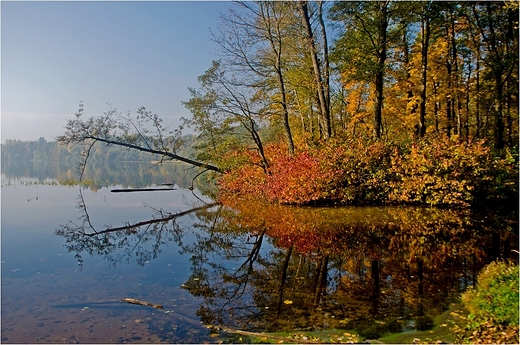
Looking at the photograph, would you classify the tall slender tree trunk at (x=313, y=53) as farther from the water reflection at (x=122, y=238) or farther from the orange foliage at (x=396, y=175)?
the water reflection at (x=122, y=238)

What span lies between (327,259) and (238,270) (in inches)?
83.1

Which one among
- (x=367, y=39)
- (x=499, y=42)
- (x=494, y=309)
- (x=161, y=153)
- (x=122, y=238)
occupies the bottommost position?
(x=122, y=238)

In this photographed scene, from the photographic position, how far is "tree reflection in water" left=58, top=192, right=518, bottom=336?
5449 millimetres

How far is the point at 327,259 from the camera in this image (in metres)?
8.28

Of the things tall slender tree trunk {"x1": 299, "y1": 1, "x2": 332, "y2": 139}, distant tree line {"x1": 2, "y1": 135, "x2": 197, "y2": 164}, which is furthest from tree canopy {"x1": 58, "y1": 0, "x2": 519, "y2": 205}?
distant tree line {"x1": 2, "y1": 135, "x2": 197, "y2": 164}

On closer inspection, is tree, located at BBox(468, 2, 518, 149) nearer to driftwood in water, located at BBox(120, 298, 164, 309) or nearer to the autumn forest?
the autumn forest

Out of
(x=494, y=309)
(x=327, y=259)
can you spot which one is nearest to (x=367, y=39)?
(x=327, y=259)

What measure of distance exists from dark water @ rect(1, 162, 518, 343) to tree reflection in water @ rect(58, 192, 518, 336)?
35 mm

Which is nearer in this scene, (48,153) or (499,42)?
(499,42)

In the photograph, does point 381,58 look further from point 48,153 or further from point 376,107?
point 48,153

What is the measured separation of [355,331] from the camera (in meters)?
4.77

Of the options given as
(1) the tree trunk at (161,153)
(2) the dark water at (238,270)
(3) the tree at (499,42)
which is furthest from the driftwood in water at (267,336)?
(3) the tree at (499,42)

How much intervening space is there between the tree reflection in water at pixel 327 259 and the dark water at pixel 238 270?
4cm

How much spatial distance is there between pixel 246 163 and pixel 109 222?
892cm
